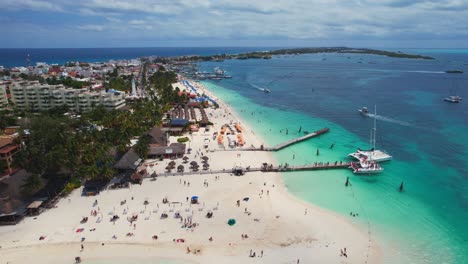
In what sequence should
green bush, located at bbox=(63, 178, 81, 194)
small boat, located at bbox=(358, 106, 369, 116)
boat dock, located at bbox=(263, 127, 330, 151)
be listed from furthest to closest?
1. small boat, located at bbox=(358, 106, 369, 116)
2. boat dock, located at bbox=(263, 127, 330, 151)
3. green bush, located at bbox=(63, 178, 81, 194)

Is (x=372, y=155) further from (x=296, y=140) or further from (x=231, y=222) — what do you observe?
(x=231, y=222)

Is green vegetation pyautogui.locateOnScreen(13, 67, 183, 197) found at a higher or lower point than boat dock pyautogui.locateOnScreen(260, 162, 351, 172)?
higher

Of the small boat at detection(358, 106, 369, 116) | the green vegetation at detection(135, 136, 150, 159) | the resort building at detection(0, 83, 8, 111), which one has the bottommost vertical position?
the green vegetation at detection(135, 136, 150, 159)

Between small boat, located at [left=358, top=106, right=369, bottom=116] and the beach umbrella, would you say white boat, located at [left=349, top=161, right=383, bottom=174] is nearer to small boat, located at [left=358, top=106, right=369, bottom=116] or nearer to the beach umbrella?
the beach umbrella

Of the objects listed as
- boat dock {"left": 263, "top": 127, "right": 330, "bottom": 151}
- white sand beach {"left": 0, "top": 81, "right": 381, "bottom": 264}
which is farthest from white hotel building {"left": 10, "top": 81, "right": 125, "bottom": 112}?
boat dock {"left": 263, "top": 127, "right": 330, "bottom": 151}

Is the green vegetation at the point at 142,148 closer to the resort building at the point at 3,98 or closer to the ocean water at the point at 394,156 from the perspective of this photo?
the ocean water at the point at 394,156
